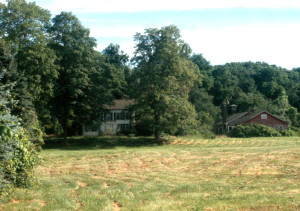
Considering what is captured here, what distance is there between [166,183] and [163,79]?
25.9m

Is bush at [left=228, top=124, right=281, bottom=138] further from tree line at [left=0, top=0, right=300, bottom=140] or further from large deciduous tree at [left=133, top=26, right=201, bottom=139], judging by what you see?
large deciduous tree at [left=133, top=26, right=201, bottom=139]

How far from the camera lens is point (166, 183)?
45.6 ft

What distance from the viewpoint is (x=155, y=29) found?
40.7 m

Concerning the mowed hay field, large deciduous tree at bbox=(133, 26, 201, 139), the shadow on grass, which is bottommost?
the shadow on grass

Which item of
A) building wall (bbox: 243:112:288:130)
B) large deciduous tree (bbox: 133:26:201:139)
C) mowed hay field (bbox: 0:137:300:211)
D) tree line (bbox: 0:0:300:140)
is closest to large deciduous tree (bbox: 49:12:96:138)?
tree line (bbox: 0:0:300:140)

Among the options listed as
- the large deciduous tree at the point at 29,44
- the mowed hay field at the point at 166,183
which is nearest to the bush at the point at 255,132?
the mowed hay field at the point at 166,183

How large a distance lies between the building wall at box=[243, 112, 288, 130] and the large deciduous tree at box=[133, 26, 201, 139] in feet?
72.7

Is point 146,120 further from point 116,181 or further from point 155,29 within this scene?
point 116,181

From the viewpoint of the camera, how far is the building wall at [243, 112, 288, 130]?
58750 millimetres

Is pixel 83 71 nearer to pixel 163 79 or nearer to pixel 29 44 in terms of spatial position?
pixel 29 44

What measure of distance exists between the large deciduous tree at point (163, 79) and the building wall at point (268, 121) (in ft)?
72.7

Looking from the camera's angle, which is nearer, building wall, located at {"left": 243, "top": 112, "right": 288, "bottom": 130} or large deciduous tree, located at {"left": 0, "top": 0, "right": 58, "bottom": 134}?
large deciduous tree, located at {"left": 0, "top": 0, "right": 58, "bottom": 134}

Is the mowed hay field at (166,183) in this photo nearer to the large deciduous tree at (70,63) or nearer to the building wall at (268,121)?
the large deciduous tree at (70,63)

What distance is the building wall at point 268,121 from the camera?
5875cm
